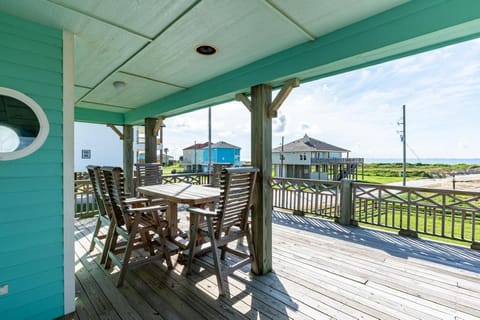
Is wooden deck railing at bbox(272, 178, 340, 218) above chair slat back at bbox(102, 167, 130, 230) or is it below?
below

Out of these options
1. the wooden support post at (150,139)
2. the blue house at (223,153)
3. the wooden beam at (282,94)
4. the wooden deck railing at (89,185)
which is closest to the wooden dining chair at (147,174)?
the wooden support post at (150,139)

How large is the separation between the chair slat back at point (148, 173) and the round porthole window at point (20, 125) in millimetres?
2860

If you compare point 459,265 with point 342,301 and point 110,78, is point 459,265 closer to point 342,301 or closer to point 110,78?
point 342,301

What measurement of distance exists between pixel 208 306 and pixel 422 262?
2.87 m

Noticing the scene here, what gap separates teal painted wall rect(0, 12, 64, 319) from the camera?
70.2 inches

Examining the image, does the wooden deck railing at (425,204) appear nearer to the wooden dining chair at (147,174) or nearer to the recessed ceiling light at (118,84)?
the wooden dining chair at (147,174)

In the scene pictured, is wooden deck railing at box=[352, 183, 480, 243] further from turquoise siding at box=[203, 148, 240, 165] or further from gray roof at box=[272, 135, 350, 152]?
gray roof at box=[272, 135, 350, 152]

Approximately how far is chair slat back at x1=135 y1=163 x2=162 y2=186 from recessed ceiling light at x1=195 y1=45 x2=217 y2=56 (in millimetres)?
3040

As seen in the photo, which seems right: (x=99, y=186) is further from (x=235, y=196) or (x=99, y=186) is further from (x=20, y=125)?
(x=235, y=196)

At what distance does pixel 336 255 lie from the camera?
127 inches

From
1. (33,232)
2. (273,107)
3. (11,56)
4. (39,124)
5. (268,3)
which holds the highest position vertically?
(268,3)

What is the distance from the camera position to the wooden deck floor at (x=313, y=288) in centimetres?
202

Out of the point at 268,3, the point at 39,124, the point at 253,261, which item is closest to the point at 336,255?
the point at 253,261

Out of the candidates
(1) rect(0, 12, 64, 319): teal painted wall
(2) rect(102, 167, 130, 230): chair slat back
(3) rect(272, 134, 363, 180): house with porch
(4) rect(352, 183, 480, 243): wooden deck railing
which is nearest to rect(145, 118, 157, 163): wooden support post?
(2) rect(102, 167, 130, 230): chair slat back
